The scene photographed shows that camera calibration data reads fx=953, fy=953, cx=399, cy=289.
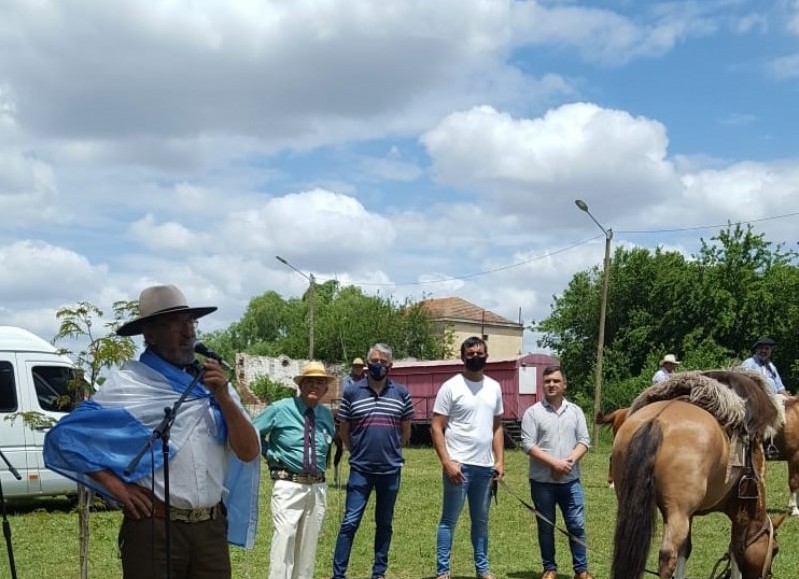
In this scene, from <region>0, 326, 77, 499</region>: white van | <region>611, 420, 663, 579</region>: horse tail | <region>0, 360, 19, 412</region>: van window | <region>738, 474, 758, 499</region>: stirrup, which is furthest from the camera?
<region>0, 360, 19, 412</region>: van window

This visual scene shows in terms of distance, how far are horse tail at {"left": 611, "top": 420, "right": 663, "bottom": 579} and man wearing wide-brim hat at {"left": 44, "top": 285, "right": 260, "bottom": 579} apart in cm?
300

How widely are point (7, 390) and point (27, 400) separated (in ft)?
0.99

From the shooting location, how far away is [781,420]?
6590 millimetres

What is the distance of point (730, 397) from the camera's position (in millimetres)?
6457

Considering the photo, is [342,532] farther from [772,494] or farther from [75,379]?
[772,494]

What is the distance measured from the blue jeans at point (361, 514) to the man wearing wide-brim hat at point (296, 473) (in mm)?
740

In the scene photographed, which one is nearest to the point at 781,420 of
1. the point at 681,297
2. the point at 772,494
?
the point at 772,494

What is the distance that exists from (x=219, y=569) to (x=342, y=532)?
12.0 feet

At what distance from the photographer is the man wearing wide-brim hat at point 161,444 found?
3.56 meters

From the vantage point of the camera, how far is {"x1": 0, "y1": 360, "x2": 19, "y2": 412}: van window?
12.7m

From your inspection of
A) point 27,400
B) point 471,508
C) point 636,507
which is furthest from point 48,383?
point 636,507

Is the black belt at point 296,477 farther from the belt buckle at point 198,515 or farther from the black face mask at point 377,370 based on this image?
the belt buckle at point 198,515

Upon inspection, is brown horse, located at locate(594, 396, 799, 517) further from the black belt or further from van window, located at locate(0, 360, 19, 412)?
→ van window, located at locate(0, 360, 19, 412)

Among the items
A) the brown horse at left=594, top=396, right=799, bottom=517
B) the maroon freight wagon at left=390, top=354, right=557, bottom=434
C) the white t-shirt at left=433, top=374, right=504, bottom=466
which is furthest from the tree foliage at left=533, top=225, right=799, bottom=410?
the white t-shirt at left=433, top=374, right=504, bottom=466
